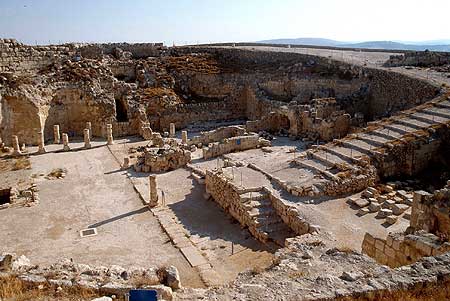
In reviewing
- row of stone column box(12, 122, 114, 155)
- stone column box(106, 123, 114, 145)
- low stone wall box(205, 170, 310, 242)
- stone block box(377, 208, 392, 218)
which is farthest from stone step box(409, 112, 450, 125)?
row of stone column box(12, 122, 114, 155)

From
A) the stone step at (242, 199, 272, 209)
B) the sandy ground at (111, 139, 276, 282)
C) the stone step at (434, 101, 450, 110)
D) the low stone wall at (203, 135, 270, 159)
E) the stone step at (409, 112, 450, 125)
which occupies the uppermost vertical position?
the stone step at (434, 101, 450, 110)

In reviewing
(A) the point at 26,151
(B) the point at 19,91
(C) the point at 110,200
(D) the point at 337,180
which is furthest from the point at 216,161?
(B) the point at 19,91

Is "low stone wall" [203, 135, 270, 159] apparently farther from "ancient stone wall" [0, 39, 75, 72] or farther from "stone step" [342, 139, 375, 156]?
"ancient stone wall" [0, 39, 75, 72]

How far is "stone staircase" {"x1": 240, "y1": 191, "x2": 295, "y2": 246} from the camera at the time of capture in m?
14.9

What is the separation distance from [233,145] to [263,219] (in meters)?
8.73

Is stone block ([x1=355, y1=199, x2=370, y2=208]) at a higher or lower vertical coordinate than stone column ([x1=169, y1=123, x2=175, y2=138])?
lower

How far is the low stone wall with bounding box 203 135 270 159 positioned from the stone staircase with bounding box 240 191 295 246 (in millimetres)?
7049

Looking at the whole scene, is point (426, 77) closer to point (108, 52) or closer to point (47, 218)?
point (47, 218)

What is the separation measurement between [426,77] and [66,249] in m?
20.9

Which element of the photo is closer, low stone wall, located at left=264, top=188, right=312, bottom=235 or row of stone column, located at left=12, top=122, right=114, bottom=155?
low stone wall, located at left=264, top=188, right=312, bottom=235

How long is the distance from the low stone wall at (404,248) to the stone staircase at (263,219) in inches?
154

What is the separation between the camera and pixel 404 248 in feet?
32.8

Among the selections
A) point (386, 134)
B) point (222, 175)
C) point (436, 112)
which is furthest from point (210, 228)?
point (436, 112)

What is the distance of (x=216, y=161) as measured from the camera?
74.8ft
